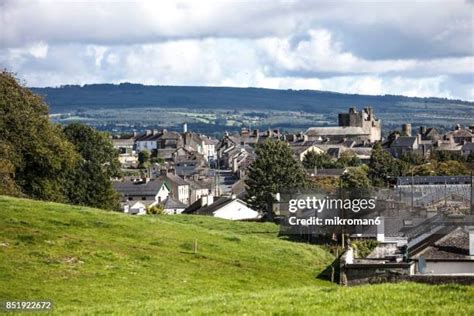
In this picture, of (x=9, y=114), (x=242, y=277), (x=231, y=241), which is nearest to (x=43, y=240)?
(x=242, y=277)

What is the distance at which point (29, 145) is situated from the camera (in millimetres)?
56531

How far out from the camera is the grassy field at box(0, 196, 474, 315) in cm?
1872

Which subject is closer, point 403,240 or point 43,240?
point 43,240

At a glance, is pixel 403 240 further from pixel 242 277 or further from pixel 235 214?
pixel 235 214

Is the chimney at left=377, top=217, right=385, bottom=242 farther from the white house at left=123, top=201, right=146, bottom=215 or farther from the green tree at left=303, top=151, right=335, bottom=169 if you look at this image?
the green tree at left=303, top=151, right=335, bottom=169

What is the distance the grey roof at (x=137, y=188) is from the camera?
111 metres

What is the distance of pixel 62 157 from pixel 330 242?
15.8 m

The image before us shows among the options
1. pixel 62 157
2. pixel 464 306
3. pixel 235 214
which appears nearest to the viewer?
pixel 464 306

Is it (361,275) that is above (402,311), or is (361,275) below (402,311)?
below

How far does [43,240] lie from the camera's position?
34.7 metres

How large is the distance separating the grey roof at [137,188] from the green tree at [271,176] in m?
19.7

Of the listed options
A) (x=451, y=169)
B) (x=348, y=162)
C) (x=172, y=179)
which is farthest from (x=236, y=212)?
(x=348, y=162)

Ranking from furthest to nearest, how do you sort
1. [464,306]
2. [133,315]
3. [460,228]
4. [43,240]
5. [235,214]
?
1. [235,214]
2. [460,228]
3. [43,240]
4. [133,315]
5. [464,306]

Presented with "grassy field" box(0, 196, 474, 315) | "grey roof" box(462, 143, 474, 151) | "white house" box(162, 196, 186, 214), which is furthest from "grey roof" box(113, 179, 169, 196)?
"grey roof" box(462, 143, 474, 151)
